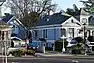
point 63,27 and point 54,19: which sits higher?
point 54,19

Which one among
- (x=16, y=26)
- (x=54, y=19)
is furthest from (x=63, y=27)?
(x=16, y=26)

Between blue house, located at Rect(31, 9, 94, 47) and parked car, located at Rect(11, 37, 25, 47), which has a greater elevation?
blue house, located at Rect(31, 9, 94, 47)

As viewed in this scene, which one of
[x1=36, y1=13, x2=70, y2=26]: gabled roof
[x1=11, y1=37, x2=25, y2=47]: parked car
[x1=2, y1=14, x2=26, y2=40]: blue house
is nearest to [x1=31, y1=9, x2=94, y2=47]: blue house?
[x1=36, y1=13, x2=70, y2=26]: gabled roof

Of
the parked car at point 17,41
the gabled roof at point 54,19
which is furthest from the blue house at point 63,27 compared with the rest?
the parked car at point 17,41

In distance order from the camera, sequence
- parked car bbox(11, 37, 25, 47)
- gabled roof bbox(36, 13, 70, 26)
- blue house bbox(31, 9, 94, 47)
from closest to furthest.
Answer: blue house bbox(31, 9, 94, 47) < gabled roof bbox(36, 13, 70, 26) < parked car bbox(11, 37, 25, 47)

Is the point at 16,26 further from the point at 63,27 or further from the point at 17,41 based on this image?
the point at 63,27

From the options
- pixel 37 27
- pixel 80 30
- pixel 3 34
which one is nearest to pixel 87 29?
pixel 80 30

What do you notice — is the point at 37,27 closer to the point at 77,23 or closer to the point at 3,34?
the point at 77,23

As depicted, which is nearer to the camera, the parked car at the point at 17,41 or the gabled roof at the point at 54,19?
the gabled roof at the point at 54,19

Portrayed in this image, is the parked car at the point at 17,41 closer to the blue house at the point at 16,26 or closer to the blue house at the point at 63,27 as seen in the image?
the blue house at the point at 16,26

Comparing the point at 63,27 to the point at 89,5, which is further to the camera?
the point at 89,5

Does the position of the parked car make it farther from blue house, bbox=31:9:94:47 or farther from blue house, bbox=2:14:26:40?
blue house, bbox=31:9:94:47

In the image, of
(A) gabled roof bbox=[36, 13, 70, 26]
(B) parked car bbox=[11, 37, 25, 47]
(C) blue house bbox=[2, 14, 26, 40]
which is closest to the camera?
(A) gabled roof bbox=[36, 13, 70, 26]

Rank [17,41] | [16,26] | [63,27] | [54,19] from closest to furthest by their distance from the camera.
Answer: [63,27]
[54,19]
[17,41]
[16,26]
